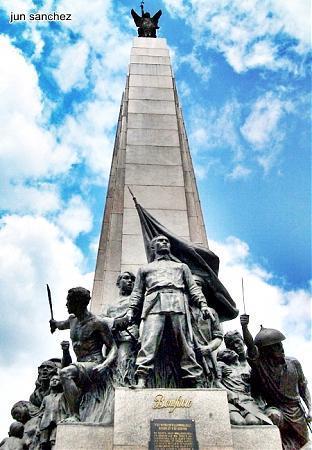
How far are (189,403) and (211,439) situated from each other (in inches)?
21.6

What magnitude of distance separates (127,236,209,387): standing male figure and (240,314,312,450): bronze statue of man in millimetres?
1044

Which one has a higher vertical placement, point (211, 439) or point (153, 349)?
point (153, 349)

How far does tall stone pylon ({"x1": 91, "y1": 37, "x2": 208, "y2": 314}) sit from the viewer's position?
11.6 metres

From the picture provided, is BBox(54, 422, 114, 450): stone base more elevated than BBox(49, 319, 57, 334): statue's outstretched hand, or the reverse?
BBox(49, 319, 57, 334): statue's outstretched hand

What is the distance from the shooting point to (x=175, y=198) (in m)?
12.5

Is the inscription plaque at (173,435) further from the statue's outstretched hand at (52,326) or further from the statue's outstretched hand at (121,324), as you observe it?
the statue's outstretched hand at (52,326)

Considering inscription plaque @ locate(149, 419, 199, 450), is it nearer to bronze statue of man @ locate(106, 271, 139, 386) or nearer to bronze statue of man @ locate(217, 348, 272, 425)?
bronze statue of man @ locate(217, 348, 272, 425)

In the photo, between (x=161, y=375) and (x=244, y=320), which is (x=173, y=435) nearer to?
(x=161, y=375)

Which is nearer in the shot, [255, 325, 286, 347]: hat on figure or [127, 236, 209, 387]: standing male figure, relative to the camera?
[127, 236, 209, 387]: standing male figure

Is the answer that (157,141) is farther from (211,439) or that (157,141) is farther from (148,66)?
(211,439)

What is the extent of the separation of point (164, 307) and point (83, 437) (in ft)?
7.37

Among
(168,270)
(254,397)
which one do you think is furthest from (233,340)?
(168,270)

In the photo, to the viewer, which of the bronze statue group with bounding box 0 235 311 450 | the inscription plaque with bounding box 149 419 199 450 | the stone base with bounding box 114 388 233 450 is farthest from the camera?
the bronze statue group with bounding box 0 235 311 450

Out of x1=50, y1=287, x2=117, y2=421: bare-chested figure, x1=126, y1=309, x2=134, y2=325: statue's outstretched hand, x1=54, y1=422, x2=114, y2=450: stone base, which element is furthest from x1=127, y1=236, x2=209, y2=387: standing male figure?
x1=54, y1=422, x2=114, y2=450: stone base
